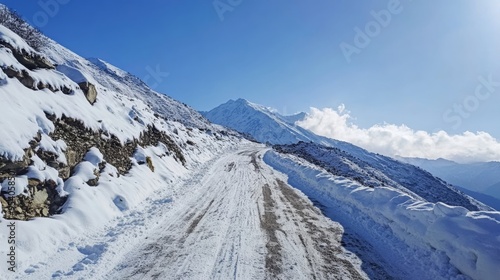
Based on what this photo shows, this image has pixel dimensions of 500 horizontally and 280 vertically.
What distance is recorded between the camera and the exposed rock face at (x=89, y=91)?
16250mm

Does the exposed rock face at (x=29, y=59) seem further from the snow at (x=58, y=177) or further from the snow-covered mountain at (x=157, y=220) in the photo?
the snow at (x=58, y=177)

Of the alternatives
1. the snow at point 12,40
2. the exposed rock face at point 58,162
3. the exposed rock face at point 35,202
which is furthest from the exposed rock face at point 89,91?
the exposed rock face at point 35,202

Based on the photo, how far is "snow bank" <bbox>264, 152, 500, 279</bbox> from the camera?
6.85m

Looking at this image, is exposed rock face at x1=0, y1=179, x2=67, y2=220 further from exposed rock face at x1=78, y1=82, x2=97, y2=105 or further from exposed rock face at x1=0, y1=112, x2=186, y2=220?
exposed rock face at x1=78, y1=82, x2=97, y2=105

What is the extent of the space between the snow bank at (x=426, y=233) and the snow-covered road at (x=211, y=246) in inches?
54.3

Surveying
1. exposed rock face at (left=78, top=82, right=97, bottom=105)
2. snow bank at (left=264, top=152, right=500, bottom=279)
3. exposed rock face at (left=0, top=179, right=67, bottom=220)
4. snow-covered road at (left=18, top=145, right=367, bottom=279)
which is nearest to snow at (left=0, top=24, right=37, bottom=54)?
exposed rock face at (left=78, top=82, right=97, bottom=105)

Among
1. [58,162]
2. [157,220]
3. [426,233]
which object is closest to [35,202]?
[58,162]

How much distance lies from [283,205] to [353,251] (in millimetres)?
5001

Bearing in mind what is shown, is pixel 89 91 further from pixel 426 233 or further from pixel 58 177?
pixel 426 233

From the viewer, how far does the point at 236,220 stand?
10.3 metres

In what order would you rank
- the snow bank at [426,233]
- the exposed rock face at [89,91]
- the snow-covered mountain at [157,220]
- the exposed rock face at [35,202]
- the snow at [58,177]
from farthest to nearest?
the exposed rock face at [89,91]
the exposed rock face at [35,202]
the snow at [58,177]
the snow bank at [426,233]
the snow-covered mountain at [157,220]

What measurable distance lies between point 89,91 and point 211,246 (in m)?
13.1

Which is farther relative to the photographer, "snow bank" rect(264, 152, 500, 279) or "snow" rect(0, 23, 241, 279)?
"snow" rect(0, 23, 241, 279)

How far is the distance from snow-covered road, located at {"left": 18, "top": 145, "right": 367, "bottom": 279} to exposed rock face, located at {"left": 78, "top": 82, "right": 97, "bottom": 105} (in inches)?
311
